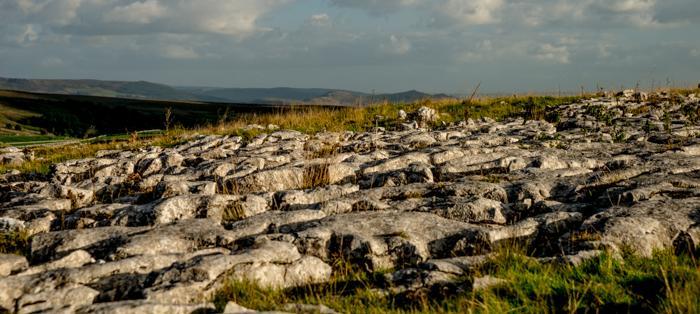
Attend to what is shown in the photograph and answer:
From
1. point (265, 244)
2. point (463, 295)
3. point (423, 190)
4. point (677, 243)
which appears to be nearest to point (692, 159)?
point (677, 243)

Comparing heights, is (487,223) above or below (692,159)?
below

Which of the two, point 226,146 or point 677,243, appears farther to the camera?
point 226,146

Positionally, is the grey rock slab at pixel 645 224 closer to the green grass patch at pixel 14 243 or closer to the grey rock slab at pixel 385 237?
the grey rock slab at pixel 385 237

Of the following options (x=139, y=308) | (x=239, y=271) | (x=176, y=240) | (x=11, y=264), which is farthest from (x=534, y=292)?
(x=11, y=264)

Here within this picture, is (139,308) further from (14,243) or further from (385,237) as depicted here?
(14,243)

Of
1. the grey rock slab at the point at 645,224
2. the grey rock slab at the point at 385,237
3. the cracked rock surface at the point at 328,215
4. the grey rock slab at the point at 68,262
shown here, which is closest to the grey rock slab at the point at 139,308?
the cracked rock surface at the point at 328,215

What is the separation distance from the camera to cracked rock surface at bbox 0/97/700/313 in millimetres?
7020

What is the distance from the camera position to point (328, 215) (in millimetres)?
10031

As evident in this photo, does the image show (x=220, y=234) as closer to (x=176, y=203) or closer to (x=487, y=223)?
(x=176, y=203)

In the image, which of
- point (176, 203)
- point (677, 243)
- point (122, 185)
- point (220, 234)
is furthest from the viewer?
point (122, 185)

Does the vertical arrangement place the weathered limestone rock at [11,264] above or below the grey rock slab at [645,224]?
below

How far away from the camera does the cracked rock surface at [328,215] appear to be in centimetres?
702

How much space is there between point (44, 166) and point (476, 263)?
62.0 feet

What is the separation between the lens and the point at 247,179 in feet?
42.4
